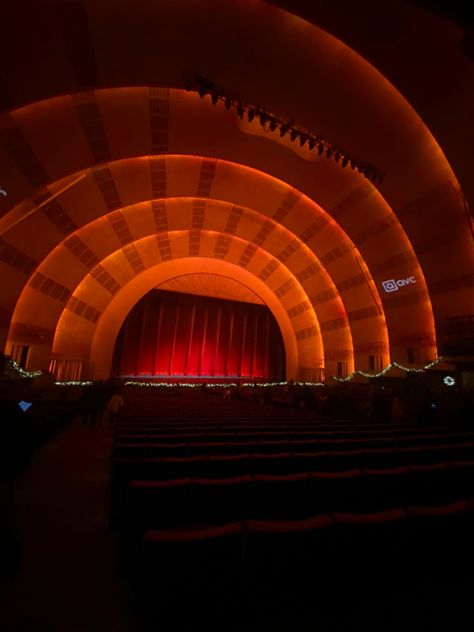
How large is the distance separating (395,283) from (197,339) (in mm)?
13576

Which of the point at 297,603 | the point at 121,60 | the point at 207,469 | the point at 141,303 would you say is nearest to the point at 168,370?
the point at 141,303

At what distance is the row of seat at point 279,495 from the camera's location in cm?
194

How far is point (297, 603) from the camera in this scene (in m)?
1.44

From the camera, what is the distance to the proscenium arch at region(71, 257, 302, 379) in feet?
55.0

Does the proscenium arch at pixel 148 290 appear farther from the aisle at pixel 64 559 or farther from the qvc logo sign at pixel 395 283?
the aisle at pixel 64 559

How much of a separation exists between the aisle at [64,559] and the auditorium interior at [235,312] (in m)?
0.02

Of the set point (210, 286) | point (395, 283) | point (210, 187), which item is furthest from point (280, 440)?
point (210, 286)

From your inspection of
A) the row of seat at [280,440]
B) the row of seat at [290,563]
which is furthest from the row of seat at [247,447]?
the row of seat at [290,563]

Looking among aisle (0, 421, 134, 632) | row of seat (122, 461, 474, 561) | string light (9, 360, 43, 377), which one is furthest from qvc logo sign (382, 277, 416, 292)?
string light (9, 360, 43, 377)

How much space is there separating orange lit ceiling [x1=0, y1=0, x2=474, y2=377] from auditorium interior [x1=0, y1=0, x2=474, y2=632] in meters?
0.08

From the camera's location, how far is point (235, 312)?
22844 mm

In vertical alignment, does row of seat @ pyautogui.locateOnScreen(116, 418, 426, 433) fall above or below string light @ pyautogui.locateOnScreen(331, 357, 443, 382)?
below

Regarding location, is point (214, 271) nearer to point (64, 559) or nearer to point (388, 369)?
point (388, 369)

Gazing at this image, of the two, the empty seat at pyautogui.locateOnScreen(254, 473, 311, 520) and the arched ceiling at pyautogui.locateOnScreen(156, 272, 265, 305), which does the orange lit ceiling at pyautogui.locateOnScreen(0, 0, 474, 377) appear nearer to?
the arched ceiling at pyautogui.locateOnScreen(156, 272, 265, 305)
